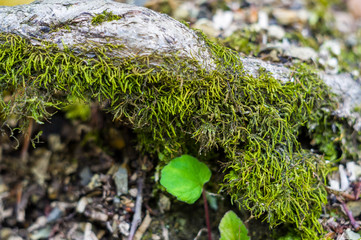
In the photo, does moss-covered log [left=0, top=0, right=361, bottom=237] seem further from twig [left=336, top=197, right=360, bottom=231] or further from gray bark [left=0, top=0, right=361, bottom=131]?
twig [left=336, top=197, right=360, bottom=231]

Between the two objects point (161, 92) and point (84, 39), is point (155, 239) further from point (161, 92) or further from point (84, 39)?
point (84, 39)

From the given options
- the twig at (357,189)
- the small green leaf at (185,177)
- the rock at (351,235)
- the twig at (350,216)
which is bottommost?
the rock at (351,235)

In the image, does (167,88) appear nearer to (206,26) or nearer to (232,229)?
(232,229)

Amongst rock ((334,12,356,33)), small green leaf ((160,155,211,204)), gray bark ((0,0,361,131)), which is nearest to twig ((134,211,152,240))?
small green leaf ((160,155,211,204))

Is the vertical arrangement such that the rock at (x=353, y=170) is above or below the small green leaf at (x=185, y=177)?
below

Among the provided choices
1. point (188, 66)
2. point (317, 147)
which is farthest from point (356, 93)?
point (188, 66)

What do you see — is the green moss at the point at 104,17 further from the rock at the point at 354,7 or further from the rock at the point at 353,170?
the rock at the point at 354,7

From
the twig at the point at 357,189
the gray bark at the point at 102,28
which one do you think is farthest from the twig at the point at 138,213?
the twig at the point at 357,189
